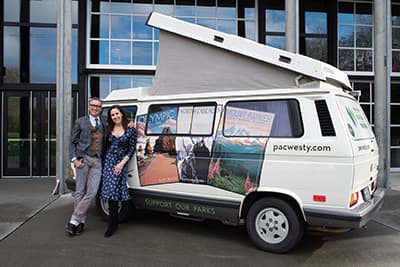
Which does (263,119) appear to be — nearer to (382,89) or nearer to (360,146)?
(360,146)

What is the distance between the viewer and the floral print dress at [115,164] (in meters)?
5.22

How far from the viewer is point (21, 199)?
776cm

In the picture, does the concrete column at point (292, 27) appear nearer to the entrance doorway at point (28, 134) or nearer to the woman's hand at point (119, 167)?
the woman's hand at point (119, 167)

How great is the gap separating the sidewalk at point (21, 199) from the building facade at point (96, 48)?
3.04ft

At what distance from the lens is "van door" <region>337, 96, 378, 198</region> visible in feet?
13.9

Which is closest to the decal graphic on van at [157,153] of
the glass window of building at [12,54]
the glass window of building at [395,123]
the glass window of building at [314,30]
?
the glass window of building at [12,54]

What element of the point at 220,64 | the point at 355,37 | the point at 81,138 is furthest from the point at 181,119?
the point at 355,37

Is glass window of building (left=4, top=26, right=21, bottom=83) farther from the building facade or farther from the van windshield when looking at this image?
the van windshield

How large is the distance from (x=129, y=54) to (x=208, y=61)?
6244mm

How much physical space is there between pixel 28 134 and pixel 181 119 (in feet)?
23.4

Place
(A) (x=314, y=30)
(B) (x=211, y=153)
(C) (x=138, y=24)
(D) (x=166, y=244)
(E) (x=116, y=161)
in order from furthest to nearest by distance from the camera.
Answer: (A) (x=314, y=30) → (C) (x=138, y=24) → (E) (x=116, y=161) → (D) (x=166, y=244) → (B) (x=211, y=153)

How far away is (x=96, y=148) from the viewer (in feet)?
17.3

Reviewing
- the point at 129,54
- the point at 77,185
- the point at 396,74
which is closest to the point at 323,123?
the point at 77,185

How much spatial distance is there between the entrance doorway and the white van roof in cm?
610
